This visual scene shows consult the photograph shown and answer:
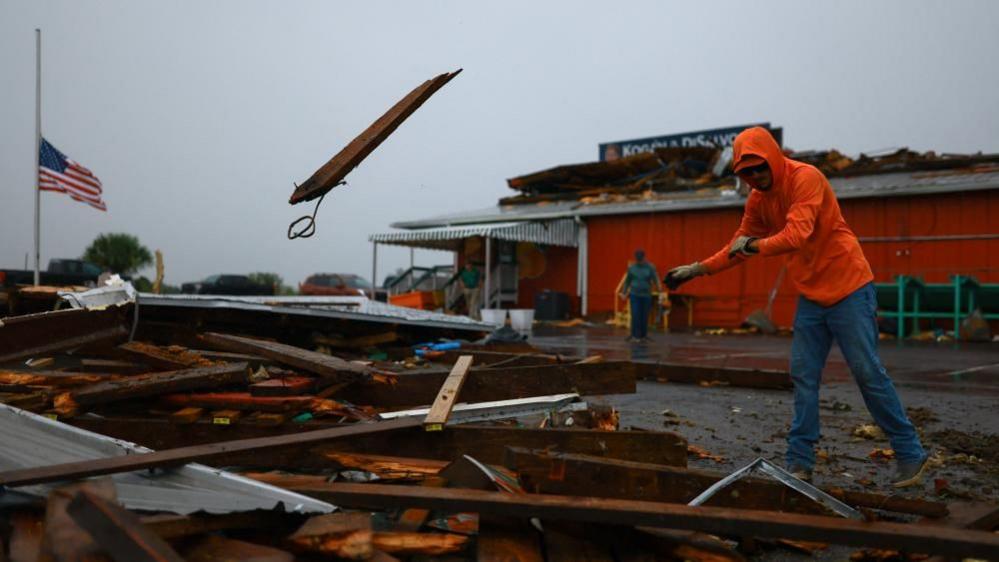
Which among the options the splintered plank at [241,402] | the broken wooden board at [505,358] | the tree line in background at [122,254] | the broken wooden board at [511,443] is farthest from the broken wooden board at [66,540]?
the tree line in background at [122,254]

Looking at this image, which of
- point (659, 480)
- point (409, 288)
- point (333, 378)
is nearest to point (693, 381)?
point (333, 378)

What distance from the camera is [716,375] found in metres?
7.57

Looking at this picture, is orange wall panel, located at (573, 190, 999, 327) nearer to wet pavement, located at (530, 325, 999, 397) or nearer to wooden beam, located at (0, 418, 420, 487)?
wet pavement, located at (530, 325, 999, 397)

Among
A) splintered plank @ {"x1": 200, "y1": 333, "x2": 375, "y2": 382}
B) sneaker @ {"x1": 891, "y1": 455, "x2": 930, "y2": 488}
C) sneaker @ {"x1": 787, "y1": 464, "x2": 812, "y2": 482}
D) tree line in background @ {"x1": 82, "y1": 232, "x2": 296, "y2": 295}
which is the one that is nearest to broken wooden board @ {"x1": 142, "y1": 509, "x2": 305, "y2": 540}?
splintered plank @ {"x1": 200, "y1": 333, "x2": 375, "y2": 382}

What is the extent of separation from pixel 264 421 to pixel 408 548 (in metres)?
1.69

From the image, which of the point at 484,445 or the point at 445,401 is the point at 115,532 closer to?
the point at 484,445

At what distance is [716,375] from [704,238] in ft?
43.3

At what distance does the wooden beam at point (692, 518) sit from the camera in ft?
6.65

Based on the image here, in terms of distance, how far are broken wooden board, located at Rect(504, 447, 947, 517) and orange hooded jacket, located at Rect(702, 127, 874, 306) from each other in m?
1.20

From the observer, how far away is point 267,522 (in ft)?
7.91

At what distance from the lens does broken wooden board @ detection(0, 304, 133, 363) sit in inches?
178

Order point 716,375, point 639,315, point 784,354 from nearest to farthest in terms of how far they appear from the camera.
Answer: point 716,375 < point 784,354 < point 639,315

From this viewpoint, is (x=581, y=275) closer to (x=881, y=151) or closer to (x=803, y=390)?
(x=881, y=151)

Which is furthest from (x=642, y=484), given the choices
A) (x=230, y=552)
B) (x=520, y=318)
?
(x=520, y=318)
